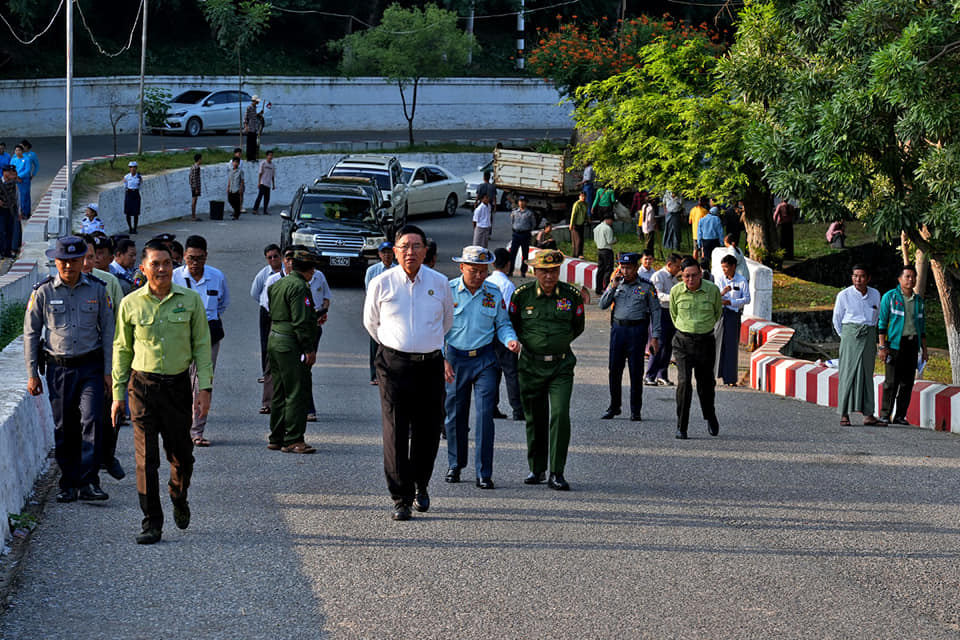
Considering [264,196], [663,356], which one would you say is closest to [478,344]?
[663,356]

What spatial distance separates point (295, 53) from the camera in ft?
194

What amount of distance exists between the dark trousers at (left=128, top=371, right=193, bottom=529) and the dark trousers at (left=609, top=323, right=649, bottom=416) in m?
6.08

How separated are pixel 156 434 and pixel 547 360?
3075mm

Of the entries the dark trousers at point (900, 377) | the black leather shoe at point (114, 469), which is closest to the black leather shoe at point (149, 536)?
the black leather shoe at point (114, 469)

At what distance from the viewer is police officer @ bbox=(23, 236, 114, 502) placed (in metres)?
8.86

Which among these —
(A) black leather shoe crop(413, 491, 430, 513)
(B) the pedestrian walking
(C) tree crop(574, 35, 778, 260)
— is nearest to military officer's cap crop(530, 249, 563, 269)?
(A) black leather shoe crop(413, 491, 430, 513)

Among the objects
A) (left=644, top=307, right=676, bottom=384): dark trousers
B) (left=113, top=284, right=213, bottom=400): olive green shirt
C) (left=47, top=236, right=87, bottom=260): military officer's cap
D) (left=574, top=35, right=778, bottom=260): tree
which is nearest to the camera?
(left=113, top=284, right=213, bottom=400): olive green shirt

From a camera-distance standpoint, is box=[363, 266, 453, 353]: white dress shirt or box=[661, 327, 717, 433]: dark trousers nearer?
box=[363, 266, 453, 353]: white dress shirt

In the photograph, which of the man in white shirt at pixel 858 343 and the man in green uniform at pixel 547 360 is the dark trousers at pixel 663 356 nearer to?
the man in white shirt at pixel 858 343

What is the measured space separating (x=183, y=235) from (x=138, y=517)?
23052mm

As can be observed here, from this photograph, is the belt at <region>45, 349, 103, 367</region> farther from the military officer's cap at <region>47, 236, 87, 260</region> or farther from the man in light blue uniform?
the man in light blue uniform

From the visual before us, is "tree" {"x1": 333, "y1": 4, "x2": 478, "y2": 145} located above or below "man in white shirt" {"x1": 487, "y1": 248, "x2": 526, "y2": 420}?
above

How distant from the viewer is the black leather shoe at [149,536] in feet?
26.1

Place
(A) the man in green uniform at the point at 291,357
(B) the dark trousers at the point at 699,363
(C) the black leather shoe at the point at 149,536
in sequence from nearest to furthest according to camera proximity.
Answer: (C) the black leather shoe at the point at 149,536
(A) the man in green uniform at the point at 291,357
(B) the dark trousers at the point at 699,363
